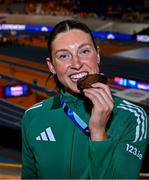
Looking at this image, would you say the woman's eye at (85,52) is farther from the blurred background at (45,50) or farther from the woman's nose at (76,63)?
the blurred background at (45,50)

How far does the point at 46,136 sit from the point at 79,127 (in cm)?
19

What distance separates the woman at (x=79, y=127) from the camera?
1379 millimetres

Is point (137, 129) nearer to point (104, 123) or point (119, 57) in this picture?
point (104, 123)

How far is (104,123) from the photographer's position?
1.39 metres

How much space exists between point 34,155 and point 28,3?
1574 inches

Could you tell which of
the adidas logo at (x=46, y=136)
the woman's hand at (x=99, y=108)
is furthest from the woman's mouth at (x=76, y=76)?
the adidas logo at (x=46, y=136)

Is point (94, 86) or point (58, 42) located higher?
point (58, 42)

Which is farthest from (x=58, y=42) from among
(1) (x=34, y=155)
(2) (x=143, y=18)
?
(2) (x=143, y=18)

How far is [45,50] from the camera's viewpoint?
27375mm

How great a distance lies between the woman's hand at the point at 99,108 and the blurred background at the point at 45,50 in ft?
25.3

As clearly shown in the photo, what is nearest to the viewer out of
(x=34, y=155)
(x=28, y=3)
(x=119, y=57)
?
(x=34, y=155)

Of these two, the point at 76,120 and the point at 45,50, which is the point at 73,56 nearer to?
the point at 76,120

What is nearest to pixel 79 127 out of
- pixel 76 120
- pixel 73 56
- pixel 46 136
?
pixel 76 120

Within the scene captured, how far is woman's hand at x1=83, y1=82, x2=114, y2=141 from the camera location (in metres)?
1.36
